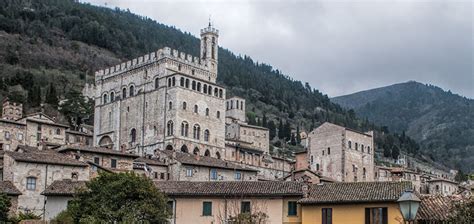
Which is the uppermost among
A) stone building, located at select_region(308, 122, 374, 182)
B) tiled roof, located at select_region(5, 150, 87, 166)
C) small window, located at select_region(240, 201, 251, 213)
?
stone building, located at select_region(308, 122, 374, 182)

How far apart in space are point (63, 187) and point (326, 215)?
1868 cm

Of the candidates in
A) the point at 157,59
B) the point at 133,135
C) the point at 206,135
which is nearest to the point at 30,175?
the point at 133,135

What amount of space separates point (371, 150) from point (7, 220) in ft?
232

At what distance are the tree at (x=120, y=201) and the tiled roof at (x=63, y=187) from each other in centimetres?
453

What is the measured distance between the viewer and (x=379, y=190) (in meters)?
46.2

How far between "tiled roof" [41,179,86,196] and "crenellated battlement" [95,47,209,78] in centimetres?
4982

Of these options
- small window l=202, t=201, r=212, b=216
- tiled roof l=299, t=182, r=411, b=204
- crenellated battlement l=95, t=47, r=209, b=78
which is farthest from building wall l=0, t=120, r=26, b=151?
tiled roof l=299, t=182, r=411, b=204

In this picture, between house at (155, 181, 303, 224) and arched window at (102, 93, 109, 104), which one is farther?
arched window at (102, 93, 109, 104)

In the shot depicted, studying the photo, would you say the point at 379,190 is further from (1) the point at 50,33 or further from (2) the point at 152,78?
(1) the point at 50,33

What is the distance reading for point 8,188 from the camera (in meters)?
50.3

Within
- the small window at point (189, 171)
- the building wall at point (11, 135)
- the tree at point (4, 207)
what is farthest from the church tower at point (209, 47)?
the tree at point (4, 207)

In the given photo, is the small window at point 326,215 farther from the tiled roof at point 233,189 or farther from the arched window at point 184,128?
the arched window at point 184,128

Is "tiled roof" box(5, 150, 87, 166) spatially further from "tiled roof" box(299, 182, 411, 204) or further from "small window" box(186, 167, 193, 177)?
"tiled roof" box(299, 182, 411, 204)

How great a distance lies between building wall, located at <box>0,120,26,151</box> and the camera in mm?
79150
